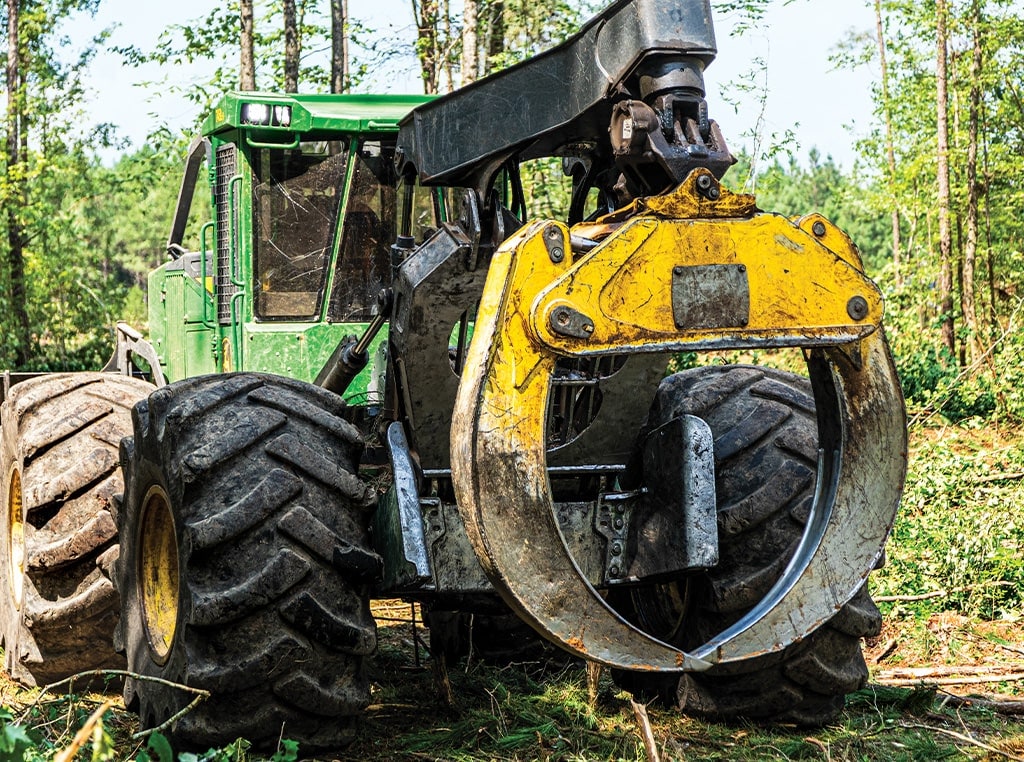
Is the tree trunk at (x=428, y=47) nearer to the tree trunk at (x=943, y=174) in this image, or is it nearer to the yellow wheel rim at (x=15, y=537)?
the tree trunk at (x=943, y=174)

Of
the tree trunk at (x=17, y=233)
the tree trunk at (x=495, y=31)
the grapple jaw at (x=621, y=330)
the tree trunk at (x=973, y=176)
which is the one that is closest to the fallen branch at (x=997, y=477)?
the grapple jaw at (x=621, y=330)

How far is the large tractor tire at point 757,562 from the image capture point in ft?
13.3

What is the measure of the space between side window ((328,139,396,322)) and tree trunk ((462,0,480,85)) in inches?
330

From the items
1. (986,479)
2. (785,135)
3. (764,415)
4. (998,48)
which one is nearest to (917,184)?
(998,48)

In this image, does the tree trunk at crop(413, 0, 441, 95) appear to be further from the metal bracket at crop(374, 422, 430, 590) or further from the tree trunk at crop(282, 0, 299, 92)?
the metal bracket at crop(374, 422, 430, 590)

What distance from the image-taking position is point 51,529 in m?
5.19

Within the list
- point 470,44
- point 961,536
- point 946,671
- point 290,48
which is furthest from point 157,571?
point 290,48

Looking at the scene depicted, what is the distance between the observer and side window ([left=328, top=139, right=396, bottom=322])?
19.8 ft

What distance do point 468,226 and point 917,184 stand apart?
23267 mm

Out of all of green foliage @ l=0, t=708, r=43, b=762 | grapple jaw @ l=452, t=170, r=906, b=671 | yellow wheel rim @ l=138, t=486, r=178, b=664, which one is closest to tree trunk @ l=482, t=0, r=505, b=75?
yellow wheel rim @ l=138, t=486, r=178, b=664

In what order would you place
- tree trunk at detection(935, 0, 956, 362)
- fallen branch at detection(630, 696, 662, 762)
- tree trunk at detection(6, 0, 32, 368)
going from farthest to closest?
tree trunk at detection(6, 0, 32, 368), tree trunk at detection(935, 0, 956, 362), fallen branch at detection(630, 696, 662, 762)

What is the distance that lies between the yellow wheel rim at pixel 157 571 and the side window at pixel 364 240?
6.57 feet

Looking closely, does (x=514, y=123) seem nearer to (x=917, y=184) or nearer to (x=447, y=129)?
(x=447, y=129)

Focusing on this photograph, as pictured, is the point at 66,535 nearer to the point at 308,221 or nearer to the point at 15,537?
the point at 15,537
